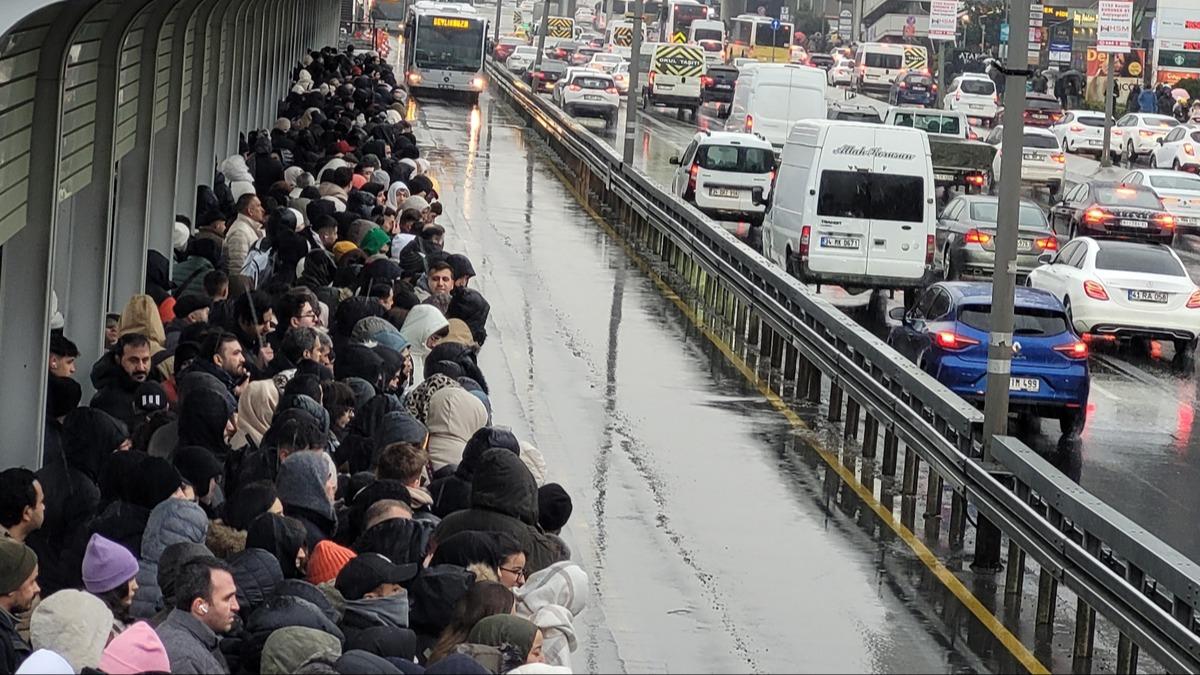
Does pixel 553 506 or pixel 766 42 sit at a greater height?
pixel 766 42

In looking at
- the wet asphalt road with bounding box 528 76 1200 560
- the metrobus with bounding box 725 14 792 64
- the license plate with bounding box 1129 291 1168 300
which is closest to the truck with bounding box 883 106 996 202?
the wet asphalt road with bounding box 528 76 1200 560

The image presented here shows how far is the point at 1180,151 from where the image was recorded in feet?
192

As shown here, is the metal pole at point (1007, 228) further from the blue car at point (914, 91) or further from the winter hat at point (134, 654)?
the blue car at point (914, 91)

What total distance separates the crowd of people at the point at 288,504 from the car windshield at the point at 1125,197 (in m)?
23.7

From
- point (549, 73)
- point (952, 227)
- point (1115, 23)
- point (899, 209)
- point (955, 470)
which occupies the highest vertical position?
point (1115, 23)

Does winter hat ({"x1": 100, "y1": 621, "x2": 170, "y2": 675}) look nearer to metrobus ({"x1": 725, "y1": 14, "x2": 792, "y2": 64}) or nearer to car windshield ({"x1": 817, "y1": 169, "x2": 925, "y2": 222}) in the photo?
car windshield ({"x1": 817, "y1": 169, "x2": 925, "y2": 222})

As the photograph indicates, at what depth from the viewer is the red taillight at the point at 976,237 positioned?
3216 cm

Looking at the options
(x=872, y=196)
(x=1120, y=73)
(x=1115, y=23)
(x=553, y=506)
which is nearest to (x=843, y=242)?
(x=872, y=196)

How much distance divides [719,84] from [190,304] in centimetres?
6224

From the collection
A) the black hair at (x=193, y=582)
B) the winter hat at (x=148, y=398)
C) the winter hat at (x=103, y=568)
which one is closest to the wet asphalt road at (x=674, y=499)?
the winter hat at (x=148, y=398)

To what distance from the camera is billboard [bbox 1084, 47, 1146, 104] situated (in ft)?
290

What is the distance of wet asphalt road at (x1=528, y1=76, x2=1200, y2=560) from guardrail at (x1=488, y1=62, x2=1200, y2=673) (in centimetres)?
168

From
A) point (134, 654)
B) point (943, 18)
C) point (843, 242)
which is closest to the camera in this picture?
point (134, 654)

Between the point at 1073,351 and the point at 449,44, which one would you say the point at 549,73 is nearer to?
the point at 449,44
